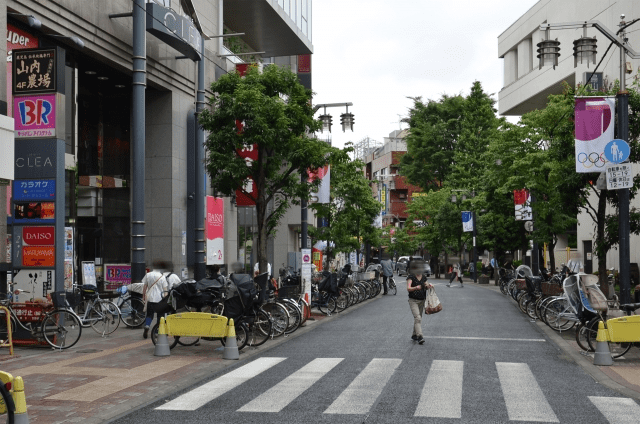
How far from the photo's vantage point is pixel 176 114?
25172 millimetres

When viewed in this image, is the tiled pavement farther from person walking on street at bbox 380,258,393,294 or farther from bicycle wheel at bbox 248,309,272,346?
person walking on street at bbox 380,258,393,294

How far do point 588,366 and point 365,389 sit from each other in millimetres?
4374

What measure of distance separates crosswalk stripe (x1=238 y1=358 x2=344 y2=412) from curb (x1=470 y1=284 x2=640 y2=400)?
12.7ft

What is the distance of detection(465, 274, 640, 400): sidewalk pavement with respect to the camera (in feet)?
32.5

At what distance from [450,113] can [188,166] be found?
1746 inches

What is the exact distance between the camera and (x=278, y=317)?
16.2 meters

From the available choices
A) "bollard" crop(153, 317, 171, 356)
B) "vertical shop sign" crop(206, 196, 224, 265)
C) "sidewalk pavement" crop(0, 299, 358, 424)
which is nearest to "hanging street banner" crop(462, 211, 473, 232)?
"vertical shop sign" crop(206, 196, 224, 265)

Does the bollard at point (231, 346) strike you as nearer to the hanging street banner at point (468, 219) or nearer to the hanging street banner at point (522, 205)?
the hanging street banner at point (522, 205)

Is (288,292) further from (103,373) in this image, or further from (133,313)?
(103,373)

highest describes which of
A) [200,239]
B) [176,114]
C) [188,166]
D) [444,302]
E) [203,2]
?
[203,2]

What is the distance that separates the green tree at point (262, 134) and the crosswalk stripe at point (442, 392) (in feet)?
29.5

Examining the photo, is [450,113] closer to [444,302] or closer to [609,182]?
[444,302]

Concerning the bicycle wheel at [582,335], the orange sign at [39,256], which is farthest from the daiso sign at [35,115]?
the bicycle wheel at [582,335]

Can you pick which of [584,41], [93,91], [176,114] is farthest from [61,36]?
[584,41]
